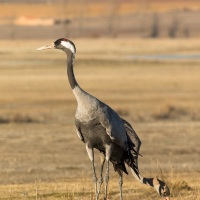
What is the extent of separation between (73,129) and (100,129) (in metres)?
14.9

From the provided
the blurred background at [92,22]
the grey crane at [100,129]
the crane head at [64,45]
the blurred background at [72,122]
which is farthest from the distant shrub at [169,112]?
the blurred background at [92,22]

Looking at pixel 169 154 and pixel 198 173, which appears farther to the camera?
pixel 169 154

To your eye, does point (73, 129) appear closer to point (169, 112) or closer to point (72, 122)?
point (72, 122)

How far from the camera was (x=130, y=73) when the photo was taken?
48.6 metres

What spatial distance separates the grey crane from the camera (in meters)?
11.2

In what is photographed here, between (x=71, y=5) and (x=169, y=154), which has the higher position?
(x=71, y=5)

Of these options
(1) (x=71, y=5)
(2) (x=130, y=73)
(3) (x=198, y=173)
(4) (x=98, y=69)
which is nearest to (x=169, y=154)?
(3) (x=198, y=173)

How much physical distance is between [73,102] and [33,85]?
25.3 feet

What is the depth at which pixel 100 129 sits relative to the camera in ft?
37.6

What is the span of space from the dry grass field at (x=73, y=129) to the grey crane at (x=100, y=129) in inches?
60.6

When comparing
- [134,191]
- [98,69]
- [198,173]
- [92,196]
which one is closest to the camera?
[92,196]

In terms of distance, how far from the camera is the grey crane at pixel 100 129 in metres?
11.2

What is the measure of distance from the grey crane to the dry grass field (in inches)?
60.6

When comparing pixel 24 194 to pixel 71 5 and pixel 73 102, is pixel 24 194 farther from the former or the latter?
pixel 71 5
